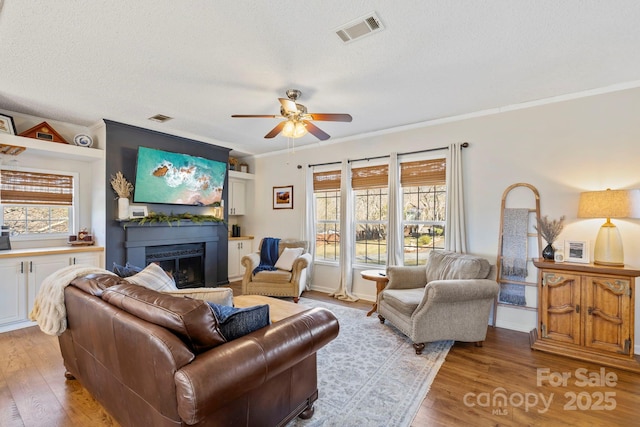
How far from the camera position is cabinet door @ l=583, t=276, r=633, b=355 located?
2.56 m

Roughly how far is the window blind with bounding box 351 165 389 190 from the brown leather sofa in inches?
117

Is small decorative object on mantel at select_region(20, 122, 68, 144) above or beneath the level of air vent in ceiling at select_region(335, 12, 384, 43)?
beneath

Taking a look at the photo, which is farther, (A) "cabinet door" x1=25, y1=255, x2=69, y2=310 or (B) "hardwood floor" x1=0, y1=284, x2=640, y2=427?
(A) "cabinet door" x1=25, y1=255, x2=69, y2=310

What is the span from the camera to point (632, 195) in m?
2.63

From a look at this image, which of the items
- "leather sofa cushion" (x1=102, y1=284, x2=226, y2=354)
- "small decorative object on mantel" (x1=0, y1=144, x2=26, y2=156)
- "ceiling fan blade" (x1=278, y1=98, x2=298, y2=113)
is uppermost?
"ceiling fan blade" (x1=278, y1=98, x2=298, y2=113)

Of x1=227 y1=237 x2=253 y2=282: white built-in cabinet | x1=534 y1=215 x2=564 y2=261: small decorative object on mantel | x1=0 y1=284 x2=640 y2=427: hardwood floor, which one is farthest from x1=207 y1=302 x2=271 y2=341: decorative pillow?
x1=227 y1=237 x2=253 y2=282: white built-in cabinet

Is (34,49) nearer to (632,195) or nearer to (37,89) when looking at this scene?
(37,89)

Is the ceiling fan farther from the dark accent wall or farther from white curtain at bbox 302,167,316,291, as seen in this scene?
the dark accent wall

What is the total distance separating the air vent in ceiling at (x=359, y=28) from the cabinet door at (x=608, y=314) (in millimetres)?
Result: 2884

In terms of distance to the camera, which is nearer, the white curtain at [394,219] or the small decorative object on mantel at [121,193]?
the small decorative object on mantel at [121,193]

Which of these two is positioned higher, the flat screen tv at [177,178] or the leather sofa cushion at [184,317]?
the flat screen tv at [177,178]

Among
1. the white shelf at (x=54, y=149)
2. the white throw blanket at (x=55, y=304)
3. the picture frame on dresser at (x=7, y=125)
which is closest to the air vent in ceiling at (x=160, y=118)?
the white shelf at (x=54, y=149)

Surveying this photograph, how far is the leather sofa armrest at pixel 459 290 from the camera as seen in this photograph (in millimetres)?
2756

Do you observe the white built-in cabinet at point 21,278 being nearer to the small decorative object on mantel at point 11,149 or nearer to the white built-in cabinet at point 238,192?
the small decorative object on mantel at point 11,149
